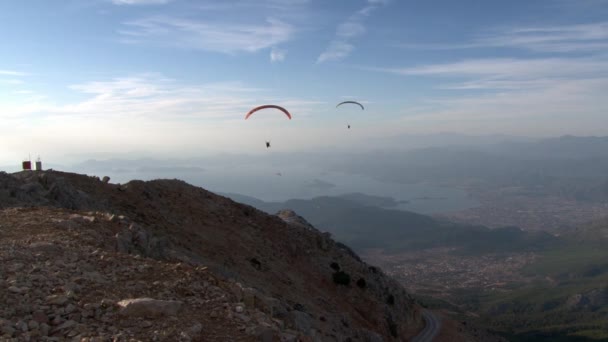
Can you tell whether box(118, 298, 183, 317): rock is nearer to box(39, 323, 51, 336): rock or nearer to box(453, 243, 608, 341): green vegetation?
box(39, 323, 51, 336): rock

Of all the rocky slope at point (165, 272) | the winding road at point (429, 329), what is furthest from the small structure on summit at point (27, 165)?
the winding road at point (429, 329)

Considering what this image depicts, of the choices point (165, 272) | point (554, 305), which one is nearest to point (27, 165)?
point (165, 272)

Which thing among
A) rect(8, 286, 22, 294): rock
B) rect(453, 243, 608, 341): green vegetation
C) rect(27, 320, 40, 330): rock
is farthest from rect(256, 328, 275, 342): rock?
rect(453, 243, 608, 341): green vegetation

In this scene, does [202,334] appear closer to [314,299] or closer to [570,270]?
[314,299]

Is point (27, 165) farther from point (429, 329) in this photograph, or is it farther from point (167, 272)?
point (429, 329)

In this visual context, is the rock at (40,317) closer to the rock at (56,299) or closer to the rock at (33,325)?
the rock at (33,325)

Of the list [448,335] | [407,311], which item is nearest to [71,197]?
[407,311]
